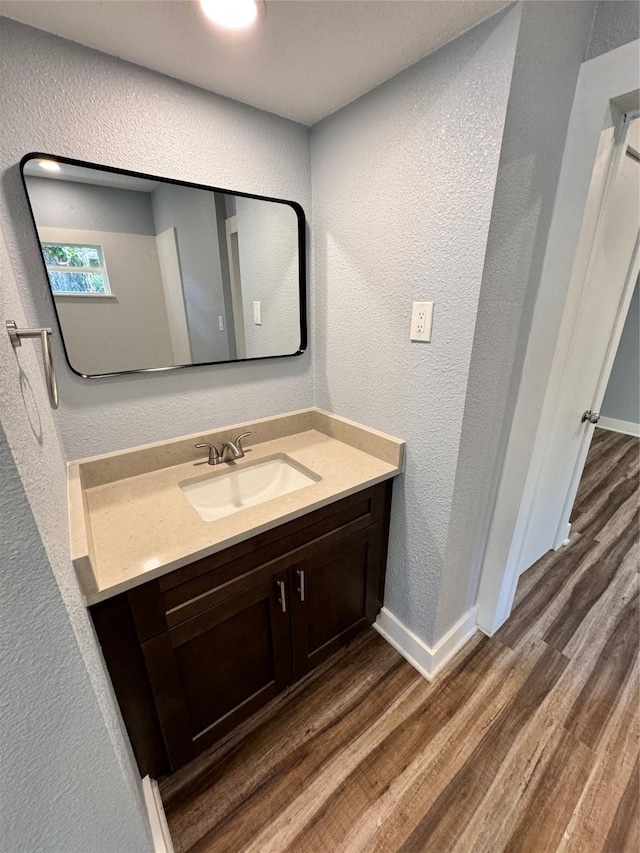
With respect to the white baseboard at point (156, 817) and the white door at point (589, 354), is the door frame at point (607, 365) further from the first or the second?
the white baseboard at point (156, 817)

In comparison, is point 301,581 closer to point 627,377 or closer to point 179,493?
point 179,493

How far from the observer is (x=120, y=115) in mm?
1016

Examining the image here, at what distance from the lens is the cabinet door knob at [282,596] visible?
3.78 feet

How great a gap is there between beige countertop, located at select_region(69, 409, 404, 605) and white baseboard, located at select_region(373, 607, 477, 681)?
747 mm

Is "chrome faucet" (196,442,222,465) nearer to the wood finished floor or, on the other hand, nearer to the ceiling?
the wood finished floor

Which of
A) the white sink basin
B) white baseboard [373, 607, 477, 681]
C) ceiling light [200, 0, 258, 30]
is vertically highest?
ceiling light [200, 0, 258, 30]

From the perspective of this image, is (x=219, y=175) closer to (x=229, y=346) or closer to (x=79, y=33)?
(x=79, y=33)

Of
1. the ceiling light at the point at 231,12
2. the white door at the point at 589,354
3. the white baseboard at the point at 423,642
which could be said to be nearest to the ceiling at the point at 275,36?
the ceiling light at the point at 231,12

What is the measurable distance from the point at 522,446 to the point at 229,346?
3.95ft

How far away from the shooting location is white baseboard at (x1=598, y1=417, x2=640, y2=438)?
3.70m

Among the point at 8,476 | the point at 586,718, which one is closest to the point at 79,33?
the point at 8,476

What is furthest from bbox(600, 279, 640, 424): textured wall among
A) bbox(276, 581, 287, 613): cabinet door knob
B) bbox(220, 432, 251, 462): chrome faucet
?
bbox(276, 581, 287, 613): cabinet door knob

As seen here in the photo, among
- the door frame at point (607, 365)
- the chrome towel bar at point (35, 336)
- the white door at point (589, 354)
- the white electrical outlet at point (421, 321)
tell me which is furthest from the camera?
the door frame at point (607, 365)

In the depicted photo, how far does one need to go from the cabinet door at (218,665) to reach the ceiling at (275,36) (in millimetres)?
1471
